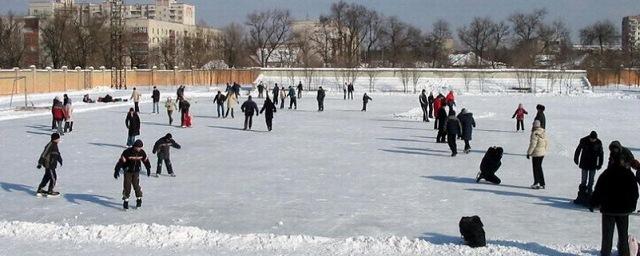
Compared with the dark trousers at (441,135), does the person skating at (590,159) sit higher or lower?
higher

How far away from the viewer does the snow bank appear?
8.55 meters

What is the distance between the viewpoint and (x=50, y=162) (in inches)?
471

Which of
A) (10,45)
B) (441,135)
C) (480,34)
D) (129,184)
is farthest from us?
(480,34)

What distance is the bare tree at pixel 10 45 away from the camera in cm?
7200

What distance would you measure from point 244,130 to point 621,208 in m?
17.7

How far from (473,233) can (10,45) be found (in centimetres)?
7370

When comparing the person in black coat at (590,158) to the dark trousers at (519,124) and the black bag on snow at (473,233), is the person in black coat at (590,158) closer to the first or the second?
the black bag on snow at (473,233)

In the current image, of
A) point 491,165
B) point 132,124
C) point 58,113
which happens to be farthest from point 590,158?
point 58,113

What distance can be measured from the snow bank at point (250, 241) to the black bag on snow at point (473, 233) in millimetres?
111

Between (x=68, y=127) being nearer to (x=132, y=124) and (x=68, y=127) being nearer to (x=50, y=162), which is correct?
(x=132, y=124)

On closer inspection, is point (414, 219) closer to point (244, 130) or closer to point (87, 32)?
point (244, 130)

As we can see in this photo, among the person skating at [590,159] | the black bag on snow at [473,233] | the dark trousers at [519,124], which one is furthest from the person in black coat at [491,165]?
the dark trousers at [519,124]

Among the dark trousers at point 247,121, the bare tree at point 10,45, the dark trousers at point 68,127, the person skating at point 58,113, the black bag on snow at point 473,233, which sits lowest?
the black bag on snow at point 473,233

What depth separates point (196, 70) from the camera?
7781 centimetres
